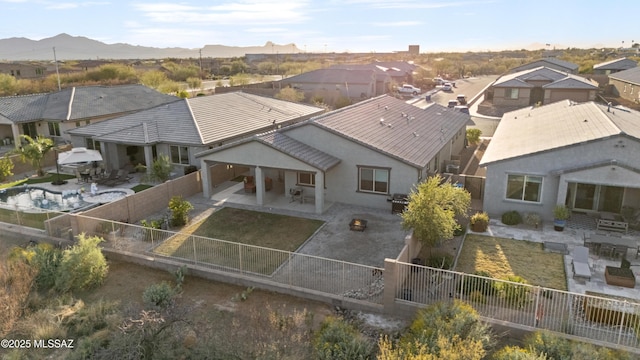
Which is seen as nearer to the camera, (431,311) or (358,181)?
(431,311)

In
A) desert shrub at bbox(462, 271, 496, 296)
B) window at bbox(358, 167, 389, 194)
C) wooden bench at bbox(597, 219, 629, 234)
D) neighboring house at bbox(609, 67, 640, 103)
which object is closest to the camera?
desert shrub at bbox(462, 271, 496, 296)

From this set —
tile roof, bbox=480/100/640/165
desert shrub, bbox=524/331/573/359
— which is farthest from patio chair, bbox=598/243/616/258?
desert shrub, bbox=524/331/573/359

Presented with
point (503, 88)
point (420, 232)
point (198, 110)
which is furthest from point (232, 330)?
point (503, 88)

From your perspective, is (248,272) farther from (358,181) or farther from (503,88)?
(503,88)

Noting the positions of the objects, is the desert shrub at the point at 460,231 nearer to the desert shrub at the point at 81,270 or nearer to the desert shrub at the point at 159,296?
the desert shrub at the point at 159,296

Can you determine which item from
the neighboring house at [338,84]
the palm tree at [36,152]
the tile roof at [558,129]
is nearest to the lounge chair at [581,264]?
the tile roof at [558,129]

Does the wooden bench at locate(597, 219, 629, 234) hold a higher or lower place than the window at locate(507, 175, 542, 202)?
lower

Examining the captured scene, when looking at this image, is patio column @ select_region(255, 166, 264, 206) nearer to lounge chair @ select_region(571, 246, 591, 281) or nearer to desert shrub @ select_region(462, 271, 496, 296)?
desert shrub @ select_region(462, 271, 496, 296)

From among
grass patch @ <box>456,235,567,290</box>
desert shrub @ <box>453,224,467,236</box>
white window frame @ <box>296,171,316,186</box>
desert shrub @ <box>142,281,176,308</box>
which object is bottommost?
grass patch @ <box>456,235,567,290</box>
